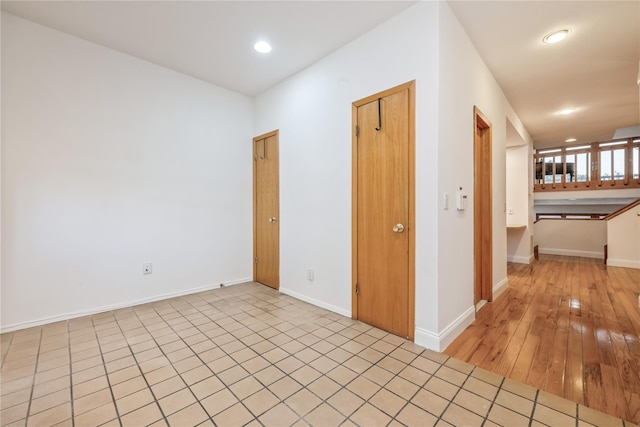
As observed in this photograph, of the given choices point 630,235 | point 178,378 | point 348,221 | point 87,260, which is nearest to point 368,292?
point 348,221

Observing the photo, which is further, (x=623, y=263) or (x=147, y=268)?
(x=623, y=263)

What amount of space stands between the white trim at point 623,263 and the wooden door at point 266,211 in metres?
6.42

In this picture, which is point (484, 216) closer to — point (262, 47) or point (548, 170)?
point (262, 47)

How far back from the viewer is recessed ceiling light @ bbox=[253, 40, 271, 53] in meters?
2.80

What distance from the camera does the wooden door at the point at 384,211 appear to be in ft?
7.65

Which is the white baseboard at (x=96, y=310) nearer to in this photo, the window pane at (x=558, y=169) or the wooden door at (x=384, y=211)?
the wooden door at (x=384, y=211)

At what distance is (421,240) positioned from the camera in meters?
2.24

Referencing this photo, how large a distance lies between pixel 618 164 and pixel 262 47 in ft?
29.8

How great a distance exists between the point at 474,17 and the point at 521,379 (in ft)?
9.27

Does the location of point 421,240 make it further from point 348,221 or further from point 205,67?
point 205,67

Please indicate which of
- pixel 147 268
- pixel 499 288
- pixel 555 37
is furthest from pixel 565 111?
pixel 147 268

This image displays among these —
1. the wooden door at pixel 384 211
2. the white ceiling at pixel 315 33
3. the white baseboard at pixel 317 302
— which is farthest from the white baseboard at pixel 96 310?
the white ceiling at pixel 315 33

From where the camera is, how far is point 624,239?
5.23 meters

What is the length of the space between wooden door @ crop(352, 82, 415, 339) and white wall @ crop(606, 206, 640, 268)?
18.8ft
